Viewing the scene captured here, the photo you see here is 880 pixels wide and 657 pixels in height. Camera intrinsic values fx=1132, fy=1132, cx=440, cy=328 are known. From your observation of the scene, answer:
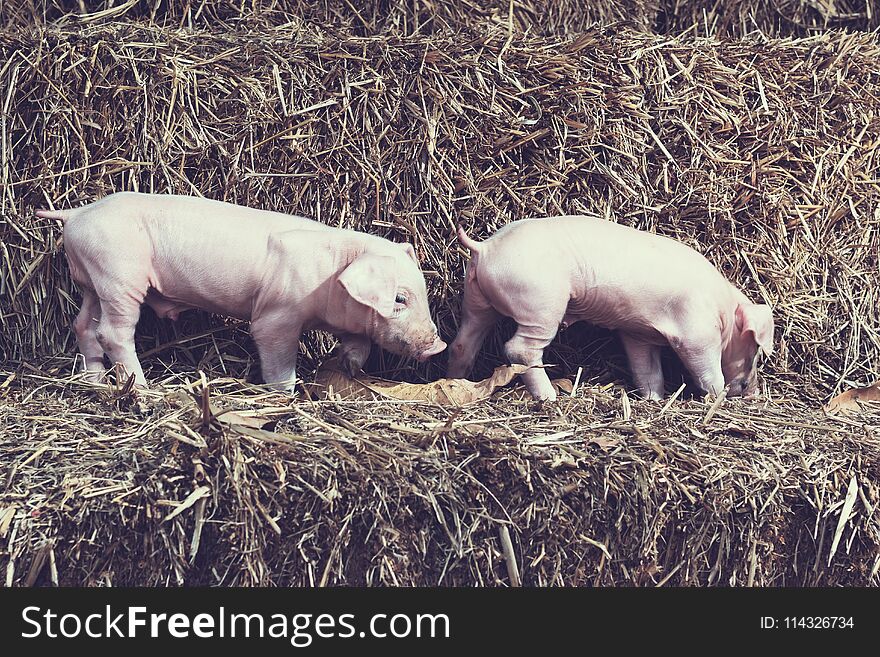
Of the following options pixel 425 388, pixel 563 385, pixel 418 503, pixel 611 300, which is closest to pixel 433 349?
pixel 425 388

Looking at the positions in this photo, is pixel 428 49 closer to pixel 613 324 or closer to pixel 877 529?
pixel 613 324

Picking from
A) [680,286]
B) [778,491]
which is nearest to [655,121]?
[680,286]

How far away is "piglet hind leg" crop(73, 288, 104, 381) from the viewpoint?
335 centimetres

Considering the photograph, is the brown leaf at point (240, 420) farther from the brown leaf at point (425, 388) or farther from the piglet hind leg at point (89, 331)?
the piglet hind leg at point (89, 331)

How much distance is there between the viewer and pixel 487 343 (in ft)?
12.0

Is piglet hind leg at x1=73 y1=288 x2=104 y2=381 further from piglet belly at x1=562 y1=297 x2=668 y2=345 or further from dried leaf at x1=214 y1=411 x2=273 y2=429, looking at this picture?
piglet belly at x1=562 y1=297 x2=668 y2=345

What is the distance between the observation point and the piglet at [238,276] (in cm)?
320

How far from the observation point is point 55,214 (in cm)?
326

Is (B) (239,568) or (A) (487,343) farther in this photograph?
(A) (487,343)

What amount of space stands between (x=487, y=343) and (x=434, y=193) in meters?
0.51

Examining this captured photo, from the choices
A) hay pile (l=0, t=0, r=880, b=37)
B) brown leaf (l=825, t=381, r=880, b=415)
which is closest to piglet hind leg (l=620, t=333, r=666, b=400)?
brown leaf (l=825, t=381, r=880, b=415)

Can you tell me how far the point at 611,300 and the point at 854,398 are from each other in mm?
830

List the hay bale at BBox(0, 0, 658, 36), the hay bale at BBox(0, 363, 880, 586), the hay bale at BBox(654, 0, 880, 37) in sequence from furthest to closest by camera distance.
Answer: the hay bale at BBox(654, 0, 880, 37)
the hay bale at BBox(0, 0, 658, 36)
the hay bale at BBox(0, 363, 880, 586)

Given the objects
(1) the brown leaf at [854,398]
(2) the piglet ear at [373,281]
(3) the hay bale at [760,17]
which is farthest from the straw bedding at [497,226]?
(3) the hay bale at [760,17]
